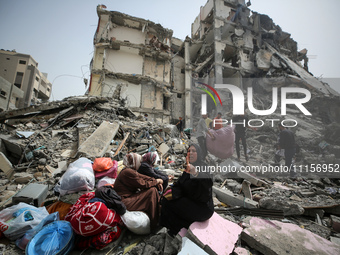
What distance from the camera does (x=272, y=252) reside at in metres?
1.69

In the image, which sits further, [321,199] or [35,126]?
[35,126]

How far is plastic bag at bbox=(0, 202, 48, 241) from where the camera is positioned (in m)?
1.89

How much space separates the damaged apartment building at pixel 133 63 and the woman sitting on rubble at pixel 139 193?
40.2ft

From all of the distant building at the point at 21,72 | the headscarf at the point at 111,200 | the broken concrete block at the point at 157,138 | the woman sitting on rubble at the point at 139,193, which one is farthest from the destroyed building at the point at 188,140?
the distant building at the point at 21,72

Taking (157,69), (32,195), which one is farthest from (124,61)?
(32,195)

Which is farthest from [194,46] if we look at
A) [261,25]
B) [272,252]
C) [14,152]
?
[272,252]

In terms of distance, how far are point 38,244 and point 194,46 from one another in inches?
875

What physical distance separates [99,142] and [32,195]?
2.48 metres

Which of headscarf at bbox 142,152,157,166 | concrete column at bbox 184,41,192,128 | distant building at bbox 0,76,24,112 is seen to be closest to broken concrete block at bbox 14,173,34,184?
headscarf at bbox 142,152,157,166

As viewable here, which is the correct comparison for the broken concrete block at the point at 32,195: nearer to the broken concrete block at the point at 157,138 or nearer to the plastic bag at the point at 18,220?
the plastic bag at the point at 18,220

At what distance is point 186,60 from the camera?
18.7 m

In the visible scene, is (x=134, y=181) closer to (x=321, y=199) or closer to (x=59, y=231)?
(x=59, y=231)

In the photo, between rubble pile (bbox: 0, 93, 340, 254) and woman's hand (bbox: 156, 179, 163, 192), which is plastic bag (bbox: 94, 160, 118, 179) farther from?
woman's hand (bbox: 156, 179, 163, 192)

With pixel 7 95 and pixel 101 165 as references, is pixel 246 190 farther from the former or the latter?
pixel 7 95
